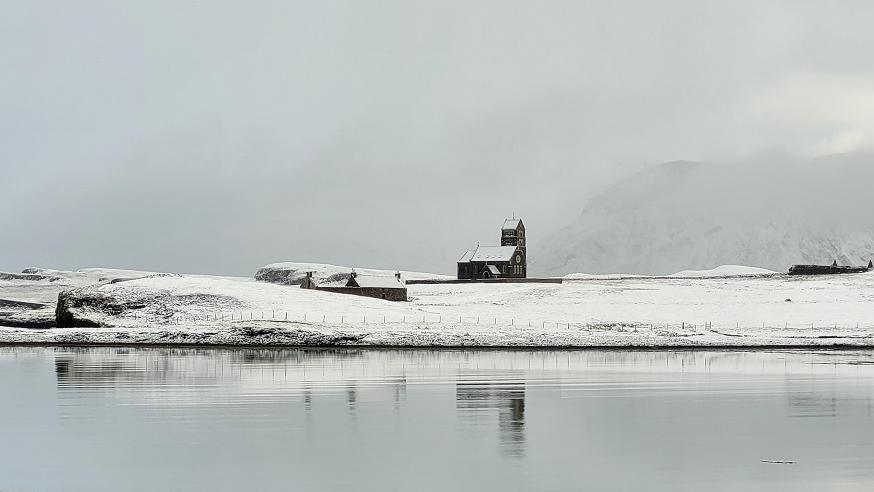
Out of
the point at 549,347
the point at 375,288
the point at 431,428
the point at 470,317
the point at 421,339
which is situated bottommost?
the point at 431,428

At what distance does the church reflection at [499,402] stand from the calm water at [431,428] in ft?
Result: 0.29

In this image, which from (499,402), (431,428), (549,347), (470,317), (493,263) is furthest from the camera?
(493,263)

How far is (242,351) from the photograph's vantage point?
65.1 m

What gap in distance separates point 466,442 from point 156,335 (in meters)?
49.2

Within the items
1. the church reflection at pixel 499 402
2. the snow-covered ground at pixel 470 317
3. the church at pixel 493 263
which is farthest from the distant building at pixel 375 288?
the church reflection at pixel 499 402

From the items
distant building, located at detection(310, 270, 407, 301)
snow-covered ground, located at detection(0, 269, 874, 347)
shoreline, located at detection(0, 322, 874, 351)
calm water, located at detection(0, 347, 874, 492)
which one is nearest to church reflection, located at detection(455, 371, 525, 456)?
calm water, located at detection(0, 347, 874, 492)

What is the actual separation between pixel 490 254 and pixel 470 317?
239ft

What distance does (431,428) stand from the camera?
29.2m

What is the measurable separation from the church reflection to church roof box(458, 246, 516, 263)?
109241mm

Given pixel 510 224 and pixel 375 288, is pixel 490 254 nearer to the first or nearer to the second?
pixel 510 224

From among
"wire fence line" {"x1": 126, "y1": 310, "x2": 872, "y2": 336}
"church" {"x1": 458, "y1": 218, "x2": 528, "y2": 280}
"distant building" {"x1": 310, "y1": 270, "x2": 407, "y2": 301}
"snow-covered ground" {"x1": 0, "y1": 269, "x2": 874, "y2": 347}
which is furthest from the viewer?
"church" {"x1": 458, "y1": 218, "x2": 528, "y2": 280}

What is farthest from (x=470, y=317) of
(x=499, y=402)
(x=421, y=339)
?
(x=499, y=402)

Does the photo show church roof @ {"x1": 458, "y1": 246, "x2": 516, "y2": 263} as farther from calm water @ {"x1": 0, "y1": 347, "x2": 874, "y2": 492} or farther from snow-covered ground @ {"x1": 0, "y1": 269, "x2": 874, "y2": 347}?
calm water @ {"x1": 0, "y1": 347, "x2": 874, "y2": 492}

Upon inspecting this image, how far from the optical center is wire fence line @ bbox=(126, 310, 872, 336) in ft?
254
